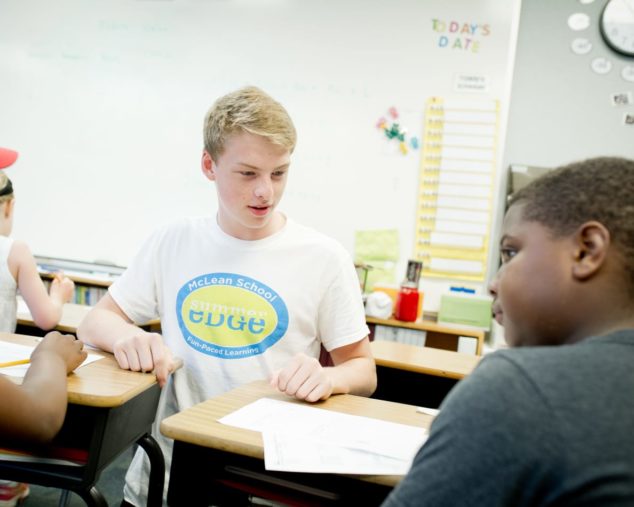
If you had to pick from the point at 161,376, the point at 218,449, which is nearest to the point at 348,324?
the point at 161,376

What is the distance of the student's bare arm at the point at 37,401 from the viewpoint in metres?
0.87

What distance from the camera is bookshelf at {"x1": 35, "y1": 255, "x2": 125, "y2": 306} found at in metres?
3.48

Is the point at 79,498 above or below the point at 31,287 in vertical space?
below

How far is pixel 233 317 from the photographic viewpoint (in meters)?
1.45

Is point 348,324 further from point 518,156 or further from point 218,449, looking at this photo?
point 518,156

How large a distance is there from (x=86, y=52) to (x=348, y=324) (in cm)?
324

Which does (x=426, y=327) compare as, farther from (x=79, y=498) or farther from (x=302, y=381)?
(x=302, y=381)

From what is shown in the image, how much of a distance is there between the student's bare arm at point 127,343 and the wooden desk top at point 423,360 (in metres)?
1.00

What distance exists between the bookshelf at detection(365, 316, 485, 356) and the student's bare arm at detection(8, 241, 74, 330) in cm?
159

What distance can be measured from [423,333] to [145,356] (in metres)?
2.14

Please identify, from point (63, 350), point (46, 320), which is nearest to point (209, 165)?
point (63, 350)

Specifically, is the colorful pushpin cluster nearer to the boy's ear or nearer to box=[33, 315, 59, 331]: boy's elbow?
box=[33, 315, 59, 331]: boy's elbow

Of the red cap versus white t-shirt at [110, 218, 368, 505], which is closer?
white t-shirt at [110, 218, 368, 505]

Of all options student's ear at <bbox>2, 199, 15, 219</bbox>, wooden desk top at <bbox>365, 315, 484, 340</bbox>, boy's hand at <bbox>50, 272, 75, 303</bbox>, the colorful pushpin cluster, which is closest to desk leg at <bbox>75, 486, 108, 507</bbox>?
boy's hand at <bbox>50, 272, 75, 303</bbox>
